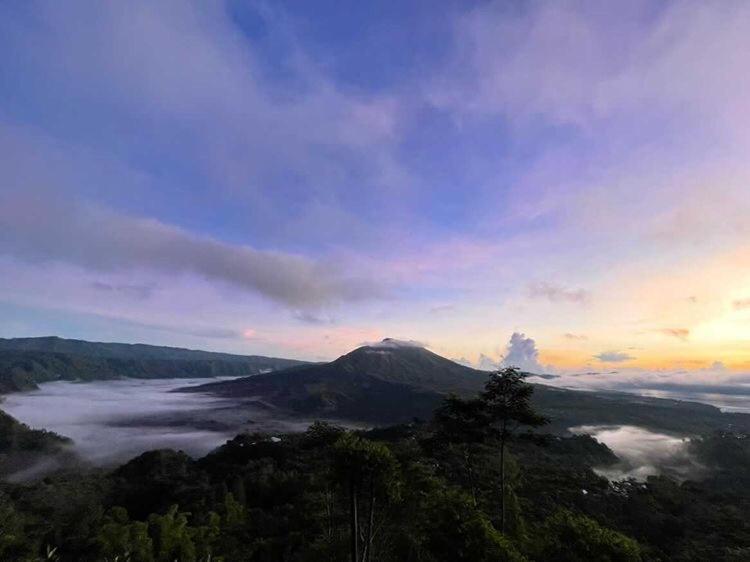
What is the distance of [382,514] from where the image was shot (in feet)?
90.8

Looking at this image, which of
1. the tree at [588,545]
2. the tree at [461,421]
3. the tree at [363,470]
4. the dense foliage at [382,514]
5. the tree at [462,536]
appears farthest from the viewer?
the tree at [461,421]

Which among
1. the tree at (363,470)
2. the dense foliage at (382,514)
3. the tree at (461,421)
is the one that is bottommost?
the dense foliage at (382,514)

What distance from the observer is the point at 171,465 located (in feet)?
547

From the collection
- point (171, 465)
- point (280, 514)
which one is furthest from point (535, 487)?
point (171, 465)

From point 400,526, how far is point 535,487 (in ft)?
236

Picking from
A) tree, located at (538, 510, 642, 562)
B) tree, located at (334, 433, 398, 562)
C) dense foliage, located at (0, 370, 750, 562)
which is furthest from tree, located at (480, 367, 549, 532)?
tree, located at (334, 433, 398, 562)

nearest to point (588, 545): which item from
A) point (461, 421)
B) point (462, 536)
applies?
point (462, 536)

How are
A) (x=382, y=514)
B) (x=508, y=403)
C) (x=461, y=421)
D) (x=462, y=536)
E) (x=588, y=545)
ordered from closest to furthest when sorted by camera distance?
(x=588, y=545)
(x=462, y=536)
(x=382, y=514)
(x=508, y=403)
(x=461, y=421)

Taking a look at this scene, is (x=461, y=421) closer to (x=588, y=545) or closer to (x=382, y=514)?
(x=382, y=514)

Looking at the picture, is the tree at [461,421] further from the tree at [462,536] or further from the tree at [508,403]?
the tree at [462,536]

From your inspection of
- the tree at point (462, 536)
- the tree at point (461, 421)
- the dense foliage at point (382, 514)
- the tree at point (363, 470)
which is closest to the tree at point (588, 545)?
the dense foliage at point (382, 514)

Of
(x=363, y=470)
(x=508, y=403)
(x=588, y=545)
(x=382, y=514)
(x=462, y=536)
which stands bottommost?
(x=382, y=514)

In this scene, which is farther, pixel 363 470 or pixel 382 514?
pixel 382 514

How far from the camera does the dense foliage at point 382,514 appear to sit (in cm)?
2306
